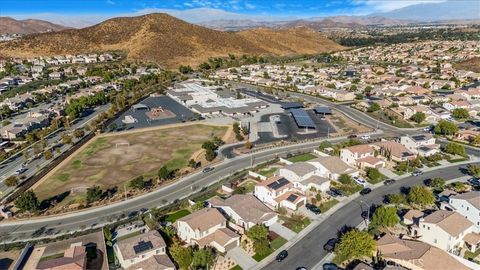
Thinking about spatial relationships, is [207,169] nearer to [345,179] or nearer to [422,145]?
[345,179]

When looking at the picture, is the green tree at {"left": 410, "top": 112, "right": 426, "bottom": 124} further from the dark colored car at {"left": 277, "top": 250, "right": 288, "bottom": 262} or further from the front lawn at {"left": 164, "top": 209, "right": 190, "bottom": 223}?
the front lawn at {"left": 164, "top": 209, "right": 190, "bottom": 223}

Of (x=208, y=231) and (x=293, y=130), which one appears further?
(x=293, y=130)

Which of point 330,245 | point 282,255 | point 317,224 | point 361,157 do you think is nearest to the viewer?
point 282,255

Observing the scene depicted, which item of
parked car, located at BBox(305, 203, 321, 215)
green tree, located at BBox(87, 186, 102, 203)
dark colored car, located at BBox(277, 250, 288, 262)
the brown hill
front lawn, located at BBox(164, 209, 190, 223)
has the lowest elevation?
parked car, located at BBox(305, 203, 321, 215)

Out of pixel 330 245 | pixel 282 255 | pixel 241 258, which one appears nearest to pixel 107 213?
pixel 241 258

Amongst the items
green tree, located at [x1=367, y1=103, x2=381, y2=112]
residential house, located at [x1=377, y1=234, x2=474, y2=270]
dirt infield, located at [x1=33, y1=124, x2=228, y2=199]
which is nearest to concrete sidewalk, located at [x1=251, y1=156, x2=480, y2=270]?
residential house, located at [x1=377, y1=234, x2=474, y2=270]

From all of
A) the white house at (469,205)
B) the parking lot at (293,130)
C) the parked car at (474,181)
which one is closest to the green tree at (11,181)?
the parking lot at (293,130)
